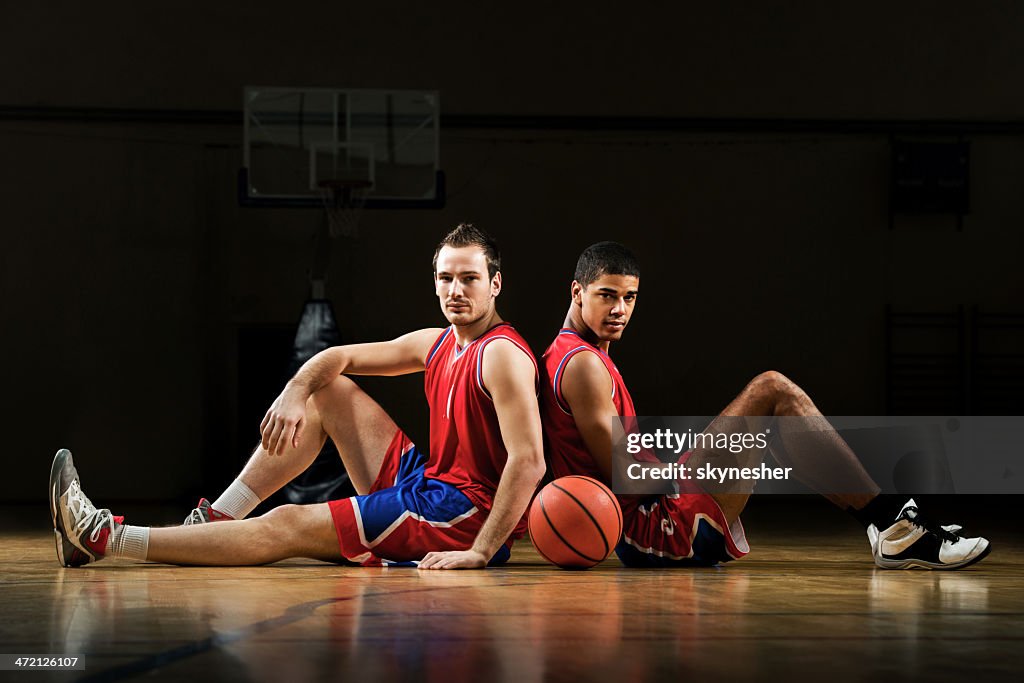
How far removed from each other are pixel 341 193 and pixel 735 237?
11.0ft

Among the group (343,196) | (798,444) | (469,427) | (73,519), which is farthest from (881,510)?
(343,196)

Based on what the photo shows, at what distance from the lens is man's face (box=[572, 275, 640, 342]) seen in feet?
13.7

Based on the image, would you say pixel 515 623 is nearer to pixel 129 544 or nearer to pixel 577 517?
pixel 577 517

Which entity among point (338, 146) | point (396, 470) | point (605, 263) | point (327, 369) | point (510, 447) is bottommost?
point (396, 470)

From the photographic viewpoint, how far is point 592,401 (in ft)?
13.3

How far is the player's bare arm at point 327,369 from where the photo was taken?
13.7ft

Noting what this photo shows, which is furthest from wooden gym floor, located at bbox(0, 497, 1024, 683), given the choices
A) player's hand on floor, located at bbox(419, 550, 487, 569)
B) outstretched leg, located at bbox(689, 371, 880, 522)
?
outstretched leg, located at bbox(689, 371, 880, 522)

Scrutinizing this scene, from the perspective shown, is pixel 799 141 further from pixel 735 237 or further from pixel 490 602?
pixel 490 602

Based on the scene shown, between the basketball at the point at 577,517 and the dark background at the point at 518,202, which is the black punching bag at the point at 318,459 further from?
the basketball at the point at 577,517

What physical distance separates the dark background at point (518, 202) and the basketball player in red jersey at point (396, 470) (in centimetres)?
534

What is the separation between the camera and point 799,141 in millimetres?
10023

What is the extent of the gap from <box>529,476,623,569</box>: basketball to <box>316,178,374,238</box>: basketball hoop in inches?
208

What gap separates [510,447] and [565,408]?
34 centimetres

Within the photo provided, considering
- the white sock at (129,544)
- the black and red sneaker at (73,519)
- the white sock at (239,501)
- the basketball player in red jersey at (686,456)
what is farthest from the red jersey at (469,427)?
the black and red sneaker at (73,519)
